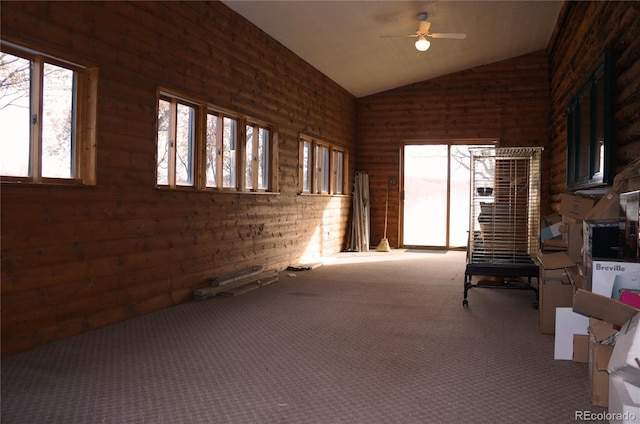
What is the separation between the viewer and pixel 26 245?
3742mm

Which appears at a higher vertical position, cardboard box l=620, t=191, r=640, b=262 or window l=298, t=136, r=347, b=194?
window l=298, t=136, r=347, b=194

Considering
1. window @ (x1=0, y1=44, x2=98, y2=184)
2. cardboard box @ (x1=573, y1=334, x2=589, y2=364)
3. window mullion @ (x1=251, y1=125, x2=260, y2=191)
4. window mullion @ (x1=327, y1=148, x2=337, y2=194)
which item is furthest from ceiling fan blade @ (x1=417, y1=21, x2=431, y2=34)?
cardboard box @ (x1=573, y1=334, x2=589, y2=364)

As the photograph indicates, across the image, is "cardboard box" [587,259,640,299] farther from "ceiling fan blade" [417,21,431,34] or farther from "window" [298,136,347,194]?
"window" [298,136,347,194]

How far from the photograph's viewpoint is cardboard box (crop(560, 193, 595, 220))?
4.48 metres

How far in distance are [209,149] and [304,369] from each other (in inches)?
138

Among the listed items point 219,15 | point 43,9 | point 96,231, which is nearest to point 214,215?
point 96,231

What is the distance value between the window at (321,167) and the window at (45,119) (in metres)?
4.88

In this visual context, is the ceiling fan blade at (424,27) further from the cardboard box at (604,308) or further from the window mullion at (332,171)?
the cardboard box at (604,308)

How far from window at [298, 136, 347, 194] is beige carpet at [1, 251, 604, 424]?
4.07 metres

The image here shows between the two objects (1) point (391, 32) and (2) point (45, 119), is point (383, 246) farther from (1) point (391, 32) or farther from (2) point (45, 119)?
(2) point (45, 119)

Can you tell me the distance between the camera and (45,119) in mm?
4031

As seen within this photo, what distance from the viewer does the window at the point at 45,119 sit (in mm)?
3736

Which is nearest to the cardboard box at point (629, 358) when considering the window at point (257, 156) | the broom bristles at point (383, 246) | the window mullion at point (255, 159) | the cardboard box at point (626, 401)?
the cardboard box at point (626, 401)

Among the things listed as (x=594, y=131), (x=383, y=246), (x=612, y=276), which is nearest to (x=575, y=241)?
(x=594, y=131)
